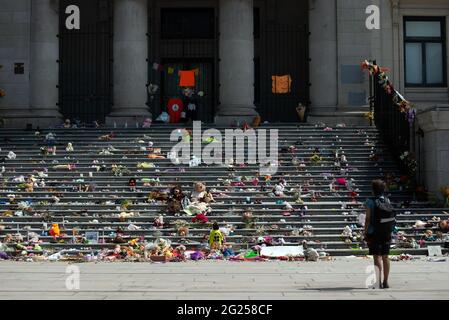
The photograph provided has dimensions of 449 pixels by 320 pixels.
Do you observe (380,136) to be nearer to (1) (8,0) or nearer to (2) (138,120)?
(2) (138,120)

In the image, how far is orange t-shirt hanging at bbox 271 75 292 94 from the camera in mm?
33750

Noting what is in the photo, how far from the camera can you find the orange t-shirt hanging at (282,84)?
3375 cm

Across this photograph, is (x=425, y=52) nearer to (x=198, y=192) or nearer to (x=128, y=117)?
(x=128, y=117)

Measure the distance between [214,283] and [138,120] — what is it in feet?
53.9

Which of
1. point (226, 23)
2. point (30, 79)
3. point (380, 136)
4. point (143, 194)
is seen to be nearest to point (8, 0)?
point (30, 79)

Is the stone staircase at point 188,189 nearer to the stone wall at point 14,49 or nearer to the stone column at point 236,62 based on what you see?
the stone column at point 236,62

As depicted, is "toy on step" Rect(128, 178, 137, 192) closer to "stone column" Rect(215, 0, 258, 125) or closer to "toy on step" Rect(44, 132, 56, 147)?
"toy on step" Rect(44, 132, 56, 147)

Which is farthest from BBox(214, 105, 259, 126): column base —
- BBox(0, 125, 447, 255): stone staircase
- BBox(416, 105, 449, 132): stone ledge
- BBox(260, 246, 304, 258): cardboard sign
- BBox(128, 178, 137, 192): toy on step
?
BBox(260, 246, 304, 258): cardboard sign

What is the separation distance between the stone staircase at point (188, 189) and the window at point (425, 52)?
5.17 meters

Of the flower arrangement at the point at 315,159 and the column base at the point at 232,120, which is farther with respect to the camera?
the column base at the point at 232,120

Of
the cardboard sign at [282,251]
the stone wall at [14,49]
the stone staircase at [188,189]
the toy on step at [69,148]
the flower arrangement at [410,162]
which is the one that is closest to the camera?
the cardboard sign at [282,251]

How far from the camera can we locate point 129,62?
29.5 meters

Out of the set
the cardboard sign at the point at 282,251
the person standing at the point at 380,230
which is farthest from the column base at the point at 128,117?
the person standing at the point at 380,230

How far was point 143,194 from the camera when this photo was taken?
22719mm
